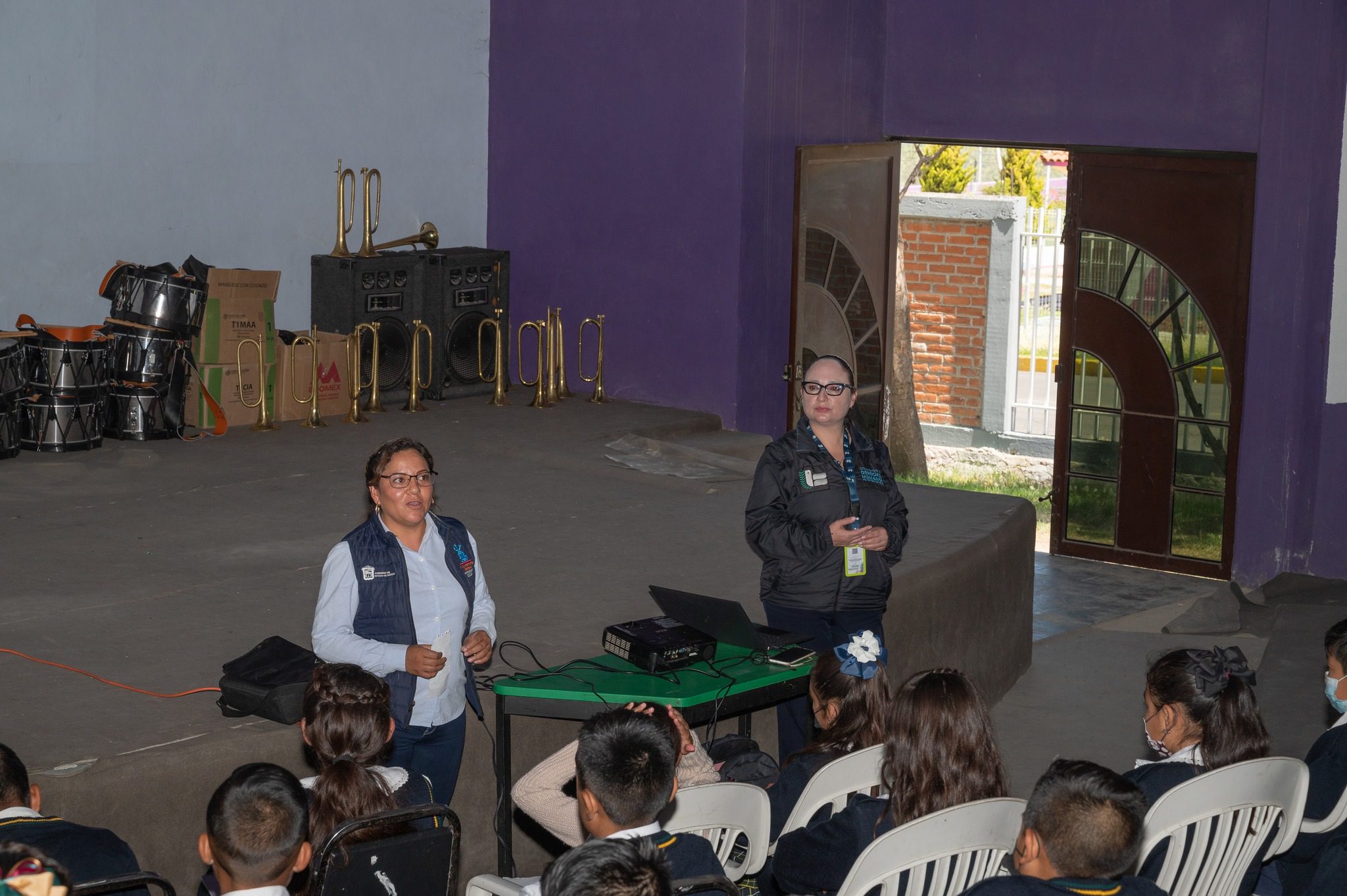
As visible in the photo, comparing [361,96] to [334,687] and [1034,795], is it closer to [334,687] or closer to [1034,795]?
[334,687]

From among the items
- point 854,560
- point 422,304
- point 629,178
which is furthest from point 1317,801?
point 422,304

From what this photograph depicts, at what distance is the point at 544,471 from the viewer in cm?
754

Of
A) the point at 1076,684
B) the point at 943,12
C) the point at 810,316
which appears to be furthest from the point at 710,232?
the point at 1076,684

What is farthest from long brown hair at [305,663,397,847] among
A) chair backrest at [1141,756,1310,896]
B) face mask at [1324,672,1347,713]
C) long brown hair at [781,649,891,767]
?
face mask at [1324,672,1347,713]

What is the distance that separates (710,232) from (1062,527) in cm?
→ 266

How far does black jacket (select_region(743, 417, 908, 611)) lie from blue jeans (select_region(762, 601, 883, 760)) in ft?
0.08

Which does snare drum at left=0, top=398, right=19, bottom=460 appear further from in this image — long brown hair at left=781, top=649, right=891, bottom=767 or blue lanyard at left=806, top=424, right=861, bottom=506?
long brown hair at left=781, top=649, right=891, bottom=767

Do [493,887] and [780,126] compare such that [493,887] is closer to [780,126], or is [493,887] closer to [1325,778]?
[1325,778]

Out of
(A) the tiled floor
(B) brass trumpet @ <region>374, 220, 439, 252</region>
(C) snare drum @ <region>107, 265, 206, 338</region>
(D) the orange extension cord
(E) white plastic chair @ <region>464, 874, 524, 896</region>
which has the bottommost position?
(A) the tiled floor

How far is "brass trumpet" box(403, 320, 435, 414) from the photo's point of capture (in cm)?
888

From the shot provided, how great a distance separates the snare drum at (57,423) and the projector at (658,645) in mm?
4434

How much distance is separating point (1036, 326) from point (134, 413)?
22.2ft

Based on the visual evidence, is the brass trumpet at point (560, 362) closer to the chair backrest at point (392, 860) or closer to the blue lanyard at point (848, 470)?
the blue lanyard at point (848, 470)

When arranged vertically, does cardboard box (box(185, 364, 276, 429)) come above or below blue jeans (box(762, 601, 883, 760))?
above
